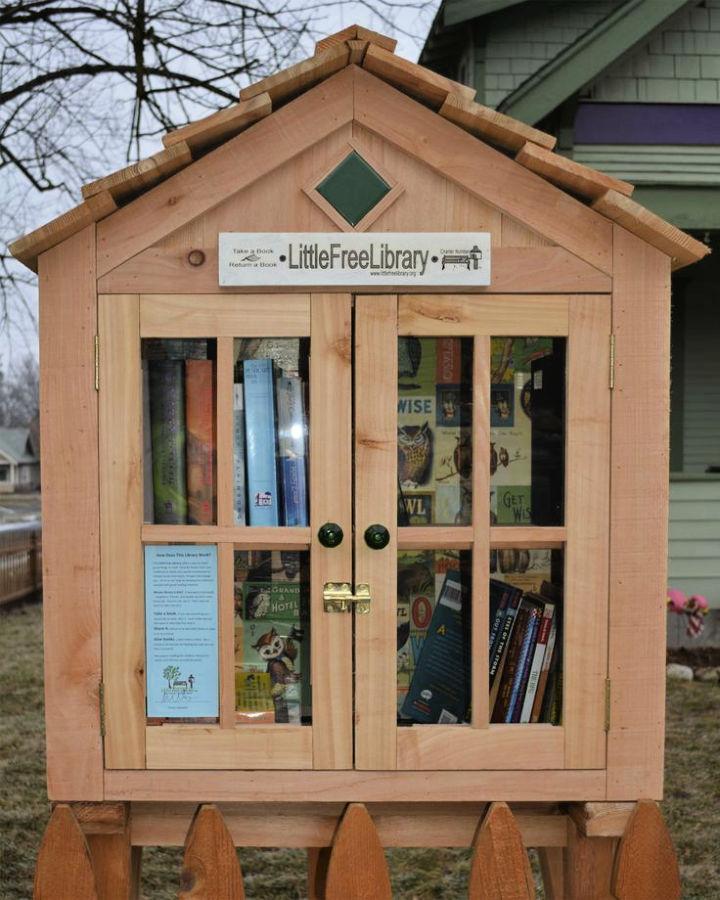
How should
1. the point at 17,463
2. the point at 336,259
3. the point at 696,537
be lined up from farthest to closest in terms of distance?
the point at 17,463
the point at 696,537
the point at 336,259

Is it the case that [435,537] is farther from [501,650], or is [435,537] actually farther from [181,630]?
[181,630]

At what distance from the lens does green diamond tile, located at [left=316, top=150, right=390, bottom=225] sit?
1.86 meters

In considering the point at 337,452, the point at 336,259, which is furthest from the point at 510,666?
the point at 336,259

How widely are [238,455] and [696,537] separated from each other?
5946 millimetres

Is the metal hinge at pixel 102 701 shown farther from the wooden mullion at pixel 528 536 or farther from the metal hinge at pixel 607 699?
the metal hinge at pixel 607 699

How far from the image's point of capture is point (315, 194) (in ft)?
6.09

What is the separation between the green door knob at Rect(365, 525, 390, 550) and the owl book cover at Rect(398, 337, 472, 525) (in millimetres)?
151

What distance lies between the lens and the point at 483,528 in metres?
1.91

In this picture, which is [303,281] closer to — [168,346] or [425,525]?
[168,346]

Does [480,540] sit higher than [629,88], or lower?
lower

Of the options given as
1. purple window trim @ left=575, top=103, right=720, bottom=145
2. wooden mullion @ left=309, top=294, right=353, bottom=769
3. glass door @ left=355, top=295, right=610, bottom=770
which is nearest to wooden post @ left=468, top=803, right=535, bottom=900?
glass door @ left=355, top=295, right=610, bottom=770

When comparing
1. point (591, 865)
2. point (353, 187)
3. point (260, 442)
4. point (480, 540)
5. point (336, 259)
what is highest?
point (353, 187)

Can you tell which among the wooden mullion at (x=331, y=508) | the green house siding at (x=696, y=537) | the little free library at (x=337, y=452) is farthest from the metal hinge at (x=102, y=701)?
the green house siding at (x=696, y=537)

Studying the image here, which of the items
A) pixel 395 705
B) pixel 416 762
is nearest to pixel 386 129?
→ pixel 395 705
